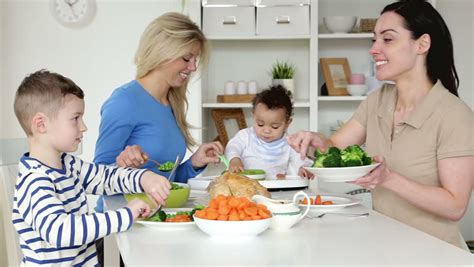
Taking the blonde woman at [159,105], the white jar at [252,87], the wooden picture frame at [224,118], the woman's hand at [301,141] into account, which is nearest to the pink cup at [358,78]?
the white jar at [252,87]

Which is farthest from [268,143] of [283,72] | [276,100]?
[283,72]

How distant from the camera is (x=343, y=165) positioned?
1719mm

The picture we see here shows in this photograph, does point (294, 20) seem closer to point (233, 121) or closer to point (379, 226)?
point (233, 121)

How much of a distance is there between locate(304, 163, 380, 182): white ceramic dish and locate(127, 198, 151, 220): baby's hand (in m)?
0.46

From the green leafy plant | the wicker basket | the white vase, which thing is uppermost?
the wicker basket

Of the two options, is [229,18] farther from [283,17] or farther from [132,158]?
[132,158]

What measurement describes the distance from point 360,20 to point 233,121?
1.06 m

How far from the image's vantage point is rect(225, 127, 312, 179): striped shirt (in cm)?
321

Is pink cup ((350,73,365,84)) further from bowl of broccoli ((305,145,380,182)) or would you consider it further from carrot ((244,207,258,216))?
carrot ((244,207,258,216))

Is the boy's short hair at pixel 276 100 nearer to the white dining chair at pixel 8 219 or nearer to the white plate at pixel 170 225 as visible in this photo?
the white dining chair at pixel 8 219

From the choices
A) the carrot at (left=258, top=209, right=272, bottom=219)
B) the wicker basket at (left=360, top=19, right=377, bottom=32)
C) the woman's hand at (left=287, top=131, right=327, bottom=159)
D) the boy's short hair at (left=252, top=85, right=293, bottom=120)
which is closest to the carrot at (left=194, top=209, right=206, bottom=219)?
the carrot at (left=258, top=209, right=272, bottom=219)

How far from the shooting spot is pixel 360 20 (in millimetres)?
4156

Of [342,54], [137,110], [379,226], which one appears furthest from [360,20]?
[379,226]

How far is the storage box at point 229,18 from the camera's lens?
3.98m
